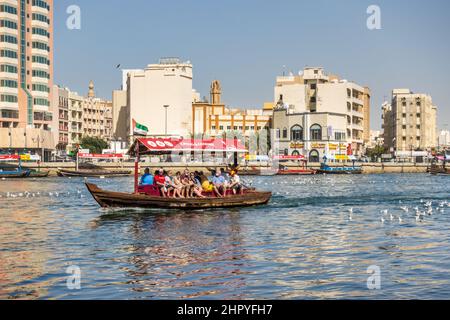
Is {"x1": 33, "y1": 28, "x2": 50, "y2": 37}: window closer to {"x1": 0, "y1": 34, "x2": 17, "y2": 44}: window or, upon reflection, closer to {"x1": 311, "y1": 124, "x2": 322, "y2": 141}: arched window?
{"x1": 0, "y1": 34, "x2": 17, "y2": 44}: window

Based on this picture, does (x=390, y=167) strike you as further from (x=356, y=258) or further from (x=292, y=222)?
(x=356, y=258)

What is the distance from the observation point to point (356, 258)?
22547 mm

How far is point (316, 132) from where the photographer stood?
14000 centimetres

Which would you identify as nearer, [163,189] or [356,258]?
[356,258]

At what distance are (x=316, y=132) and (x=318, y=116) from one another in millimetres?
3121

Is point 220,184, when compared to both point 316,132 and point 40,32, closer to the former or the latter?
point 40,32

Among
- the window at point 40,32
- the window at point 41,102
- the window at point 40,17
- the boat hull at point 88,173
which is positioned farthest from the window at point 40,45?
the boat hull at point 88,173

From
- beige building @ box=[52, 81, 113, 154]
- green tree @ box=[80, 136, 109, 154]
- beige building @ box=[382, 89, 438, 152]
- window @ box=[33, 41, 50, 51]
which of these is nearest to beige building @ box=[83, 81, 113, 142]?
beige building @ box=[52, 81, 113, 154]

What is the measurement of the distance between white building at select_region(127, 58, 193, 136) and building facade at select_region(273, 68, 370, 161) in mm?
20386

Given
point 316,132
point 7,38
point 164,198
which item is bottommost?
point 164,198

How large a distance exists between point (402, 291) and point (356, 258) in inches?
204

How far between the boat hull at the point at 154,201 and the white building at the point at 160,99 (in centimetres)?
11271

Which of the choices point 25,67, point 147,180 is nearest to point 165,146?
point 147,180
